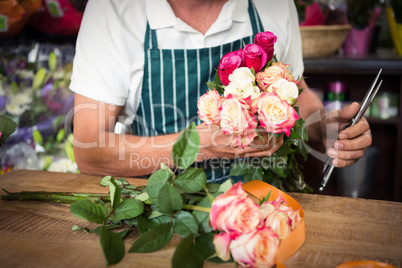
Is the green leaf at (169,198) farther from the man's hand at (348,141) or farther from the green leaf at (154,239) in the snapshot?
the man's hand at (348,141)

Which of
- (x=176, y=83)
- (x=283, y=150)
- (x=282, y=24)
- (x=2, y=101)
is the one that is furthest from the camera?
(x=2, y=101)

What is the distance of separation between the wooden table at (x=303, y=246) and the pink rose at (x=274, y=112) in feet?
0.80

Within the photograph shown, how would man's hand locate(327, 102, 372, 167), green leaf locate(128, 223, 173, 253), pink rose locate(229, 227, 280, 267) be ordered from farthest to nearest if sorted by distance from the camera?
man's hand locate(327, 102, 372, 167)
green leaf locate(128, 223, 173, 253)
pink rose locate(229, 227, 280, 267)

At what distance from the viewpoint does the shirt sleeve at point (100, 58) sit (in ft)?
4.45

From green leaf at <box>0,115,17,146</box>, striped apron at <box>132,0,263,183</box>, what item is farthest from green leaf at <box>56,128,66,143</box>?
green leaf at <box>0,115,17,146</box>

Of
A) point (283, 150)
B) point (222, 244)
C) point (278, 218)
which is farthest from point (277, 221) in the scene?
point (283, 150)

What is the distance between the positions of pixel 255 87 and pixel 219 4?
0.72 meters

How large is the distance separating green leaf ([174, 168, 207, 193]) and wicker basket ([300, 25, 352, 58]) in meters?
1.81

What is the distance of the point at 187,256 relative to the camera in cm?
71

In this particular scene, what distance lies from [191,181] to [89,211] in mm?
219

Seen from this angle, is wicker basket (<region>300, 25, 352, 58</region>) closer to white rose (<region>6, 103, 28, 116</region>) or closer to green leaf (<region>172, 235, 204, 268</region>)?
white rose (<region>6, 103, 28, 116</region>)

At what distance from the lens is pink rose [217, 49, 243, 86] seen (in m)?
0.91

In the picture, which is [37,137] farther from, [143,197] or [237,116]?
[237,116]

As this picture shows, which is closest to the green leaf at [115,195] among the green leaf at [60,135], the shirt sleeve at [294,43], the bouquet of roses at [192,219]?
the bouquet of roses at [192,219]
